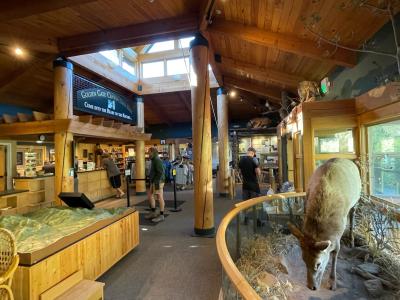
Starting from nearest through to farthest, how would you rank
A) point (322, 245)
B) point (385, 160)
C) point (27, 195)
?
point (322, 245) → point (385, 160) → point (27, 195)

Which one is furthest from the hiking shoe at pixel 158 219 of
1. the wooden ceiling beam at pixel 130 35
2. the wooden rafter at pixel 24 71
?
the wooden rafter at pixel 24 71

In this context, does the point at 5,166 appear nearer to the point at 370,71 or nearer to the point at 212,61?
the point at 212,61

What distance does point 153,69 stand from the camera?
865 cm

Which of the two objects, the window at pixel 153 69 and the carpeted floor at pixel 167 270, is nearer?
the carpeted floor at pixel 167 270

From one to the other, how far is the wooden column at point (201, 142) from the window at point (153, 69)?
4738 millimetres

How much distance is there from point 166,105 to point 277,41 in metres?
7.07

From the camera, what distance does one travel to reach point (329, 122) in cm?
355

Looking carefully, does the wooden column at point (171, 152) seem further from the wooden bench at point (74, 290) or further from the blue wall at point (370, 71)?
the wooden bench at point (74, 290)

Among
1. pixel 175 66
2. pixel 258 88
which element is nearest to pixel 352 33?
pixel 258 88

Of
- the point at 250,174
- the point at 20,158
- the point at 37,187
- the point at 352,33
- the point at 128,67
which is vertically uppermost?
the point at 128,67

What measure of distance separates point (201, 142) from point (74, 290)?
2.73 meters

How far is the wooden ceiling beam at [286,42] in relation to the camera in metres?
3.43

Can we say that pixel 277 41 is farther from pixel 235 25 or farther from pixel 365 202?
pixel 365 202

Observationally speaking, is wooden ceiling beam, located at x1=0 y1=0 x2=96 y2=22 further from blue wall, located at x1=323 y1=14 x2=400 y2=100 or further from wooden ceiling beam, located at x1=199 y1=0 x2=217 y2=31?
blue wall, located at x1=323 y1=14 x2=400 y2=100
